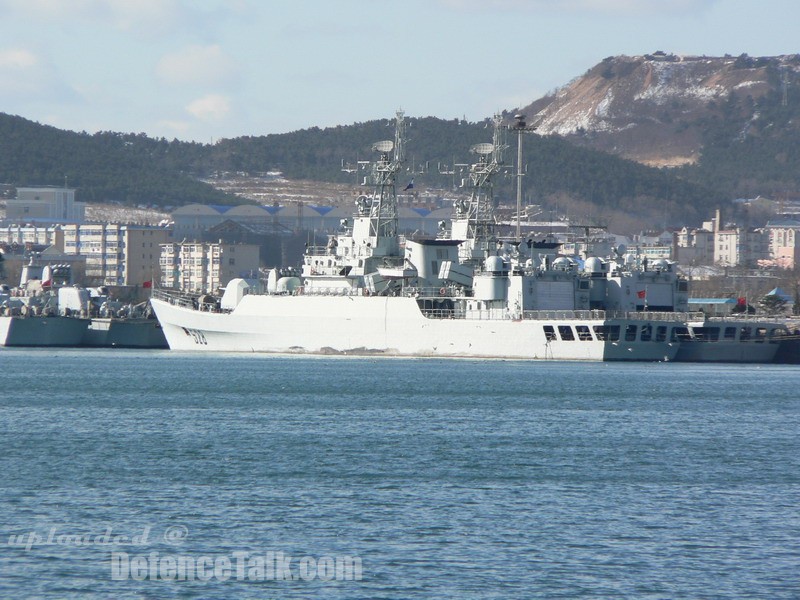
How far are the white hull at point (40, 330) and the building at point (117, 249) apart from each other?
4942cm

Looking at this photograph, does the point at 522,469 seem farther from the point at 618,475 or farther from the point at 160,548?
the point at 160,548

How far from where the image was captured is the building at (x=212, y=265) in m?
130

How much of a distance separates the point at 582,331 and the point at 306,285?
45.1 ft

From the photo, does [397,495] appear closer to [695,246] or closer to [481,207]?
[481,207]

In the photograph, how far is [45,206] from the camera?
177000 millimetres

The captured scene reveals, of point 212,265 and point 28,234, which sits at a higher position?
point 28,234

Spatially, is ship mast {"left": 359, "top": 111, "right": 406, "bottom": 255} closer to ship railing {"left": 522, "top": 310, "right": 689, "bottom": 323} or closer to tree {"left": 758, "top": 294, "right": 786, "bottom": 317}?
ship railing {"left": 522, "top": 310, "right": 689, "bottom": 323}

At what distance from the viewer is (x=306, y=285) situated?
68625mm

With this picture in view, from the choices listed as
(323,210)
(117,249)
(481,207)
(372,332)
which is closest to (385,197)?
(481,207)

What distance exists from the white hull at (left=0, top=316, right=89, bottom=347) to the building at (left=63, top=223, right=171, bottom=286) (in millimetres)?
49422

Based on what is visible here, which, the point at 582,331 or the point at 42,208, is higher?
the point at 42,208

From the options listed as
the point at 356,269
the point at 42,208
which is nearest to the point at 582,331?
the point at 356,269

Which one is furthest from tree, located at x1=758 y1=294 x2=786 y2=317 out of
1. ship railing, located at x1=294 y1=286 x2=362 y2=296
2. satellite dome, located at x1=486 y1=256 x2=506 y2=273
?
ship railing, located at x1=294 y1=286 x2=362 y2=296

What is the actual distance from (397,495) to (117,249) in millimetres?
125733
